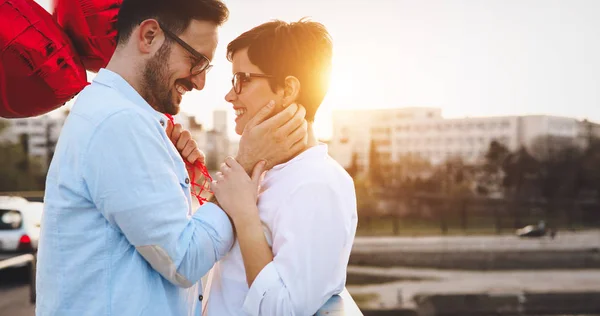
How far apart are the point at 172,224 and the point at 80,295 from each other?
0.30 m

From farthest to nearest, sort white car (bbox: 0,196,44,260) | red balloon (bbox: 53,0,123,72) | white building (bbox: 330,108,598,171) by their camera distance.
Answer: white building (bbox: 330,108,598,171) < white car (bbox: 0,196,44,260) < red balloon (bbox: 53,0,123,72)

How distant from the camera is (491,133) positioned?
6694 centimetres

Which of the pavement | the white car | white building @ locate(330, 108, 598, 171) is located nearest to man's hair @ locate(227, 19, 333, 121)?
the white car

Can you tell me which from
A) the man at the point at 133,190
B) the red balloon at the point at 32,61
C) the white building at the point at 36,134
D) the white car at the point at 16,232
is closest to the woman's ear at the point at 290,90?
the man at the point at 133,190

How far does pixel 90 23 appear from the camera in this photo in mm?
1840

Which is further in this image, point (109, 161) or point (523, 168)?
point (523, 168)

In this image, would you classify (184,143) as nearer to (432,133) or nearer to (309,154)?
(309,154)

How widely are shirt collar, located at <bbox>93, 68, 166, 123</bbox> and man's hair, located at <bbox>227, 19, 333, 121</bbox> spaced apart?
34 cm

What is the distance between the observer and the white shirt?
55.6 inches

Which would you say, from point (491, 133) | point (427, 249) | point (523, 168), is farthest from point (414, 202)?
point (427, 249)

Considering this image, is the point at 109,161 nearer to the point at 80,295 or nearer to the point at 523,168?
the point at 80,295

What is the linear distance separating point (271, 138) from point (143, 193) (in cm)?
39

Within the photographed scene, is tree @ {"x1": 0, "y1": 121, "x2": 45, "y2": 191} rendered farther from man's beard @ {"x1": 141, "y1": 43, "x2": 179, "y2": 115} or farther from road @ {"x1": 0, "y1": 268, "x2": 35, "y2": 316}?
man's beard @ {"x1": 141, "y1": 43, "x2": 179, "y2": 115}

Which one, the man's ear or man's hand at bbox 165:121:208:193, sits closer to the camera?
the man's ear
